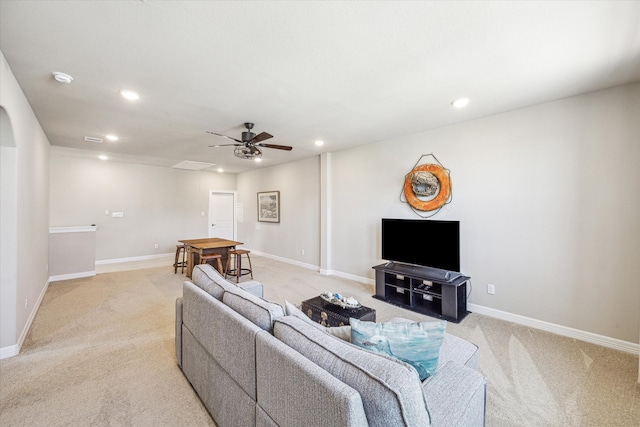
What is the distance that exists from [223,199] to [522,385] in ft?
26.4

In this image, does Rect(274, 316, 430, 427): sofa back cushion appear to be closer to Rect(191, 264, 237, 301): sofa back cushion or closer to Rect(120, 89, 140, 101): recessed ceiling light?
Rect(191, 264, 237, 301): sofa back cushion

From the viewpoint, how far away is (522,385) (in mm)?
2117

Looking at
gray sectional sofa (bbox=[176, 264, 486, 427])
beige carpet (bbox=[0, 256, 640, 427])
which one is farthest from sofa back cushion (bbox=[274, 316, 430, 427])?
beige carpet (bbox=[0, 256, 640, 427])

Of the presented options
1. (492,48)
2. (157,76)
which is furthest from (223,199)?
(492,48)

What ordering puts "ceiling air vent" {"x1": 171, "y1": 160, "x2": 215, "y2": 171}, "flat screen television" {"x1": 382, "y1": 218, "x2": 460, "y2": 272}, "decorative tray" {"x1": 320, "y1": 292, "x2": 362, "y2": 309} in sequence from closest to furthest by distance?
"decorative tray" {"x1": 320, "y1": 292, "x2": 362, "y2": 309}
"flat screen television" {"x1": 382, "y1": 218, "x2": 460, "y2": 272}
"ceiling air vent" {"x1": 171, "y1": 160, "x2": 215, "y2": 171}

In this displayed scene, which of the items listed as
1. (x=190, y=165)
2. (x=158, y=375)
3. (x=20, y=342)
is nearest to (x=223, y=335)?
(x=158, y=375)

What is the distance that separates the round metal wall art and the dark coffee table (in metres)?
1.99

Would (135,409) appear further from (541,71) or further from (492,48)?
(541,71)

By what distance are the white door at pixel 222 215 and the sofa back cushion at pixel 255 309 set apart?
6938 mm

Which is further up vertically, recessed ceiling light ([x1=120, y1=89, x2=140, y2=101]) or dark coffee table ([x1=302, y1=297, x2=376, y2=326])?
recessed ceiling light ([x1=120, y1=89, x2=140, y2=101])

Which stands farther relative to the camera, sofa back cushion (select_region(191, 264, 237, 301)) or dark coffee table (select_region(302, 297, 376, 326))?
dark coffee table (select_region(302, 297, 376, 326))

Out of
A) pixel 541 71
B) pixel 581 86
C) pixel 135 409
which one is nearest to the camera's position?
pixel 135 409

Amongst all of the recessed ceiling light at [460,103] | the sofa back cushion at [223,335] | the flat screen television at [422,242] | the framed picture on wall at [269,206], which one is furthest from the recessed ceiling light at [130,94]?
the framed picture on wall at [269,206]

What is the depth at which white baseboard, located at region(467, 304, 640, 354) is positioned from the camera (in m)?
2.62
